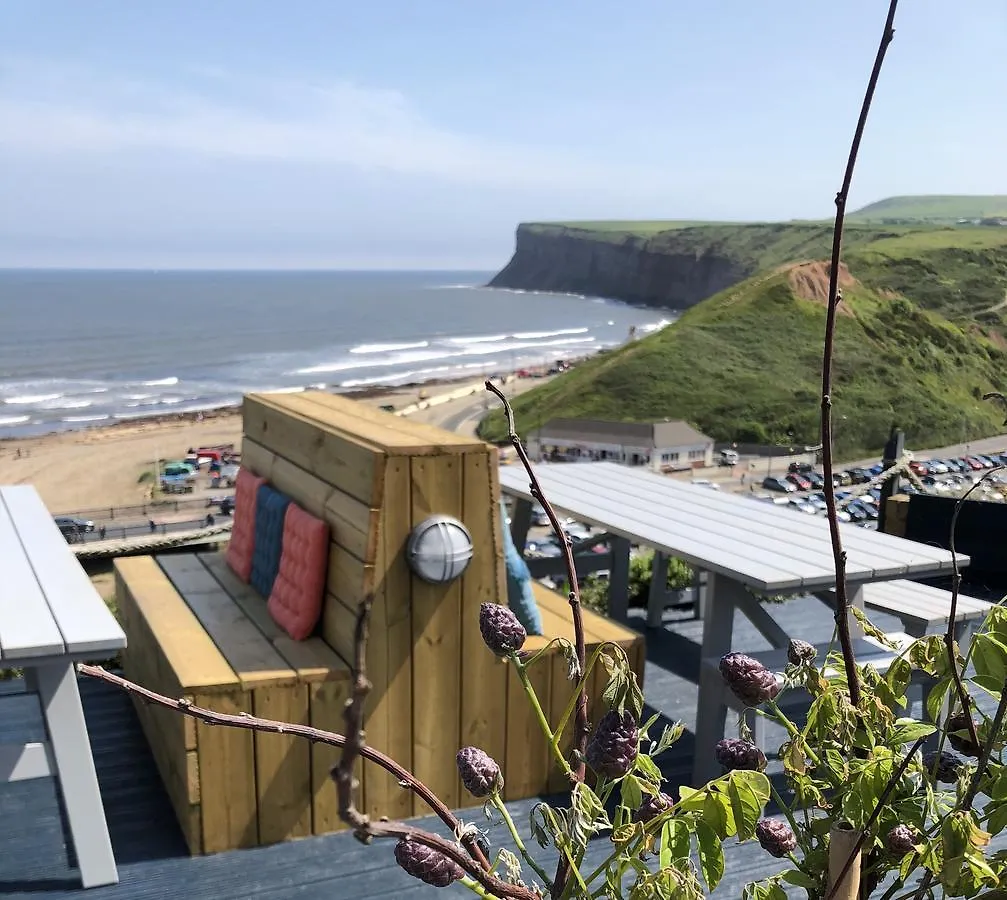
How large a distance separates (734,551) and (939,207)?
13626 centimetres

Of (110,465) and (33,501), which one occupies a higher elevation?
(33,501)

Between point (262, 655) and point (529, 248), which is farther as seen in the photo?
point (529, 248)

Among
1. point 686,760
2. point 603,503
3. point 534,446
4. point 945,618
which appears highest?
point 603,503

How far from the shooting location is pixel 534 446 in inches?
1732

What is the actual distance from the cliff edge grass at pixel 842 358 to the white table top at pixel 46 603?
24894mm

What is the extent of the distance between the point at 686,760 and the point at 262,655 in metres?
1.88

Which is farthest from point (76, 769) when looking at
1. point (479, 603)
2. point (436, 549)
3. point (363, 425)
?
point (363, 425)

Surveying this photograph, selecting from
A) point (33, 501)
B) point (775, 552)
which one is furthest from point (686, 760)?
point (33, 501)

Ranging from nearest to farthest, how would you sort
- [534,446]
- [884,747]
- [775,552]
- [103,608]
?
[884,747]
[103,608]
[775,552]
[534,446]

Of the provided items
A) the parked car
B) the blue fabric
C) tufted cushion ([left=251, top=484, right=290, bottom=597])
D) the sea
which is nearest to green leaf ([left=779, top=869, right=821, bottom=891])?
the blue fabric

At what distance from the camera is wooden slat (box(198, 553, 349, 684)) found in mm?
3562

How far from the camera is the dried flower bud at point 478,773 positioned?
0.74 metres

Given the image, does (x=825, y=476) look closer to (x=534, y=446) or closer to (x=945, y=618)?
(x=945, y=618)

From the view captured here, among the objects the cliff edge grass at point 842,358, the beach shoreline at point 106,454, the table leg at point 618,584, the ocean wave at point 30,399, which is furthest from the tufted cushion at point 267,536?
the ocean wave at point 30,399
